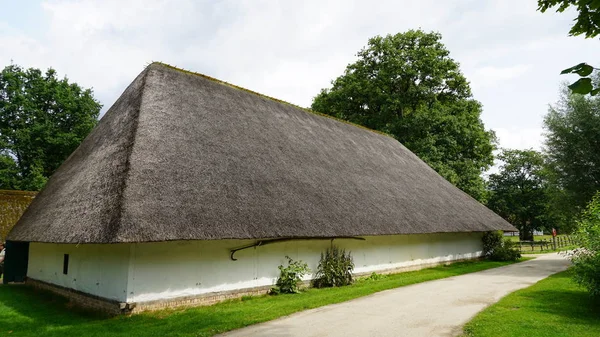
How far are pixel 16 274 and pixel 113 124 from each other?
8150mm

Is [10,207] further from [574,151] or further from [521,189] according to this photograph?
[521,189]

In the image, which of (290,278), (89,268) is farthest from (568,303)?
(89,268)

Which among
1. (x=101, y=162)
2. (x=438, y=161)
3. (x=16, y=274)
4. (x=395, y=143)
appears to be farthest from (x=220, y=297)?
(x=438, y=161)

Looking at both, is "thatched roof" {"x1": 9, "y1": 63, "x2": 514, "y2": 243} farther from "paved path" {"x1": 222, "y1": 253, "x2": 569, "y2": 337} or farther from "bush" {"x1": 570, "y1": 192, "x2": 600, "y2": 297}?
"bush" {"x1": 570, "y1": 192, "x2": 600, "y2": 297}

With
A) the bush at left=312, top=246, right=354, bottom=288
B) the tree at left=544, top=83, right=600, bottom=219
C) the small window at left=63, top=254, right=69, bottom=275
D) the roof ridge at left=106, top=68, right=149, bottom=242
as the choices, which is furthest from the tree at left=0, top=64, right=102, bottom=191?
the tree at left=544, top=83, right=600, bottom=219

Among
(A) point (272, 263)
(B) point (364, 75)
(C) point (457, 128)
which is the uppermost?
(B) point (364, 75)

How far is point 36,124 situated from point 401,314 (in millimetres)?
31730

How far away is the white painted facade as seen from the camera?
28.4 ft

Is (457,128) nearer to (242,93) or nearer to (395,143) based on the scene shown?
(395,143)

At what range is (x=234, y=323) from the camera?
7.47 m

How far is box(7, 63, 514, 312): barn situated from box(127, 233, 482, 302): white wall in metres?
0.03

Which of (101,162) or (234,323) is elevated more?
(101,162)

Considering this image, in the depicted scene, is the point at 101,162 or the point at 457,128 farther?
the point at 457,128

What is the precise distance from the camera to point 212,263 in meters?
9.78
